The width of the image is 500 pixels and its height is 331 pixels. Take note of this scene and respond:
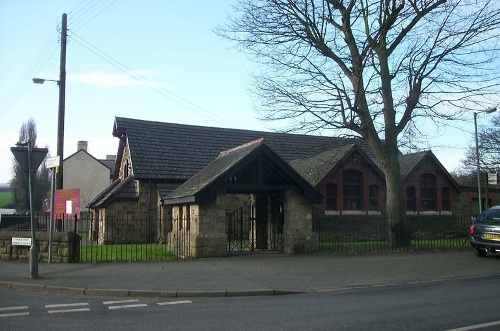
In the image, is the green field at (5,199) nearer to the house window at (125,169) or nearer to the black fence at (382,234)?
the house window at (125,169)

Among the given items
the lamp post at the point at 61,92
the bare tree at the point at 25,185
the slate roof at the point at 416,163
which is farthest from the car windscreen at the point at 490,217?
the bare tree at the point at 25,185

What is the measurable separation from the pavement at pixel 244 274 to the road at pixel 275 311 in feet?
1.44

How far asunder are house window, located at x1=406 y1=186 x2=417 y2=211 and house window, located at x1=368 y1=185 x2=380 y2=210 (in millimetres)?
2164

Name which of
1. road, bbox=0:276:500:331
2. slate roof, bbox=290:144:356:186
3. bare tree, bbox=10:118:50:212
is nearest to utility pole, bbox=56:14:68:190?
road, bbox=0:276:500:331

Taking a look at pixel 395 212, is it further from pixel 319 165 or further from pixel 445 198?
pixel 445 198

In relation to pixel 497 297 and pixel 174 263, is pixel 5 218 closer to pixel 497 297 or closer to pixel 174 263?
pixel 174 263

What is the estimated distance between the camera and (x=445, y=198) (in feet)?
107

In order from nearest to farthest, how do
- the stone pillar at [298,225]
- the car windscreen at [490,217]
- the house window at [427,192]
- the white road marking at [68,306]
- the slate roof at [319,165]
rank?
1. the white road marking at [68,306]
2. the car windscreen at [490,217]
3. the stone pillar at [298,225]
4. the slate roof at [319,165]
5. the house window at [427,192]

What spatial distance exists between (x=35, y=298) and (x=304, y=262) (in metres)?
7.92

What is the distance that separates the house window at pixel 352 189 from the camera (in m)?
30.0

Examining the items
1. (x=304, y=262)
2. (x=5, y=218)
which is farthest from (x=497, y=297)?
(x=5, y=218)

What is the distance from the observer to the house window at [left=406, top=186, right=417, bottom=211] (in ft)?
103

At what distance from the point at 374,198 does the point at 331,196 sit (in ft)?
10.4

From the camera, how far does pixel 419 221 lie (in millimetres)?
29047
